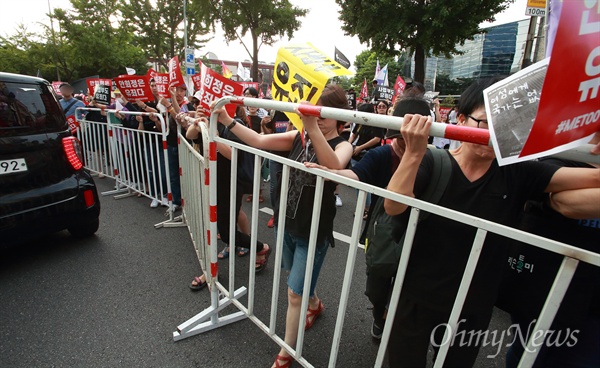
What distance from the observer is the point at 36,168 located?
10.2 ft

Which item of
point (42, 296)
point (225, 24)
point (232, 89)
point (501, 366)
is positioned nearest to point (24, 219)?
point (42, 296)

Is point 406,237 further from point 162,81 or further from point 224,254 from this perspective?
point 162,81

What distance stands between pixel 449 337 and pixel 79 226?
406cm

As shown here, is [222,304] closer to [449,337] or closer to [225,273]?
[225,273]

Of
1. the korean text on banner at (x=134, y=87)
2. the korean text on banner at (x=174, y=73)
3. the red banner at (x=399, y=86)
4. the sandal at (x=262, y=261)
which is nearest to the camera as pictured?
the sandal at (x=262, y=261)

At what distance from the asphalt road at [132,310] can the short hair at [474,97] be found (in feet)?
5.99

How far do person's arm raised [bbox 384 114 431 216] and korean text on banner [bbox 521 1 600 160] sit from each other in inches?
12.7

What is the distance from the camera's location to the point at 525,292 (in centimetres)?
145

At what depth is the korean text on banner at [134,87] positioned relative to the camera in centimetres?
526

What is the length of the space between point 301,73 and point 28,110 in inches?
120

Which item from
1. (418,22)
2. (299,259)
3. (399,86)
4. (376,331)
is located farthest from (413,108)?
(418,22)

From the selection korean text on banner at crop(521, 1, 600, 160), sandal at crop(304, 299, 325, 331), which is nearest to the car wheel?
sandal at crop(304, 299, 325, 331)

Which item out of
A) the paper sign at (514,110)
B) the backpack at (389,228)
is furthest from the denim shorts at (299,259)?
the paper sign at (514,110)

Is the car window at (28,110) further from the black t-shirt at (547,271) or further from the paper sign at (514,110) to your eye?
the black t-shirt at (547,271)
